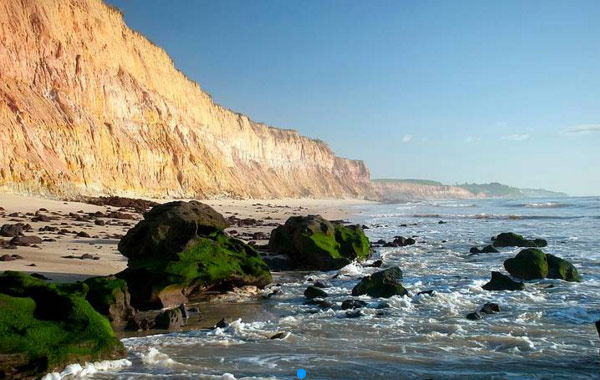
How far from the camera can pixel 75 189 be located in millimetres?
35094

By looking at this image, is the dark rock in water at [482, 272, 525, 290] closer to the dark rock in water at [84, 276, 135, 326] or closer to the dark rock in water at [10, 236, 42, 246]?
the dark rock in water at [84, 276, 135, 326]

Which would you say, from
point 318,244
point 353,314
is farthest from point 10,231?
point 353,314

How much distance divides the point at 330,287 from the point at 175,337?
15.7ft

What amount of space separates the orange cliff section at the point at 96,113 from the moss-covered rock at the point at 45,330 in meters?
27.1

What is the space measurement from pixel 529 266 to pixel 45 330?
34.7 feet

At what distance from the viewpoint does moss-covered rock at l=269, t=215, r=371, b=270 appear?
13914 millimetres

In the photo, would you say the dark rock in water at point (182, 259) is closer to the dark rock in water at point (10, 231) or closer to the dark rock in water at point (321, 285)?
the dark rock in water at point (321, 285)

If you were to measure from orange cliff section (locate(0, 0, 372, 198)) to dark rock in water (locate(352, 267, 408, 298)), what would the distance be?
2702cm

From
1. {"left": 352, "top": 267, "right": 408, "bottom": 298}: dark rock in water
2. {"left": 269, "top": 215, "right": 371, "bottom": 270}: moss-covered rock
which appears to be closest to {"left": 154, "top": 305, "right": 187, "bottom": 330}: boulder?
{"left": 352, "top": 267, "right": 408, "bottom": 298}: dark rock in water

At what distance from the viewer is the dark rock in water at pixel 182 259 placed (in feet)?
29.2

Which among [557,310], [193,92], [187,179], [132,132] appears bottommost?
[557,310]

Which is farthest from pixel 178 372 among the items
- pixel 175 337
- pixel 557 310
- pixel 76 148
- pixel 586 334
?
pixel 76 148

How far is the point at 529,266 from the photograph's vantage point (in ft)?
38.7

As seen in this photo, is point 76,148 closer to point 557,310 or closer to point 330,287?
point 330,287
